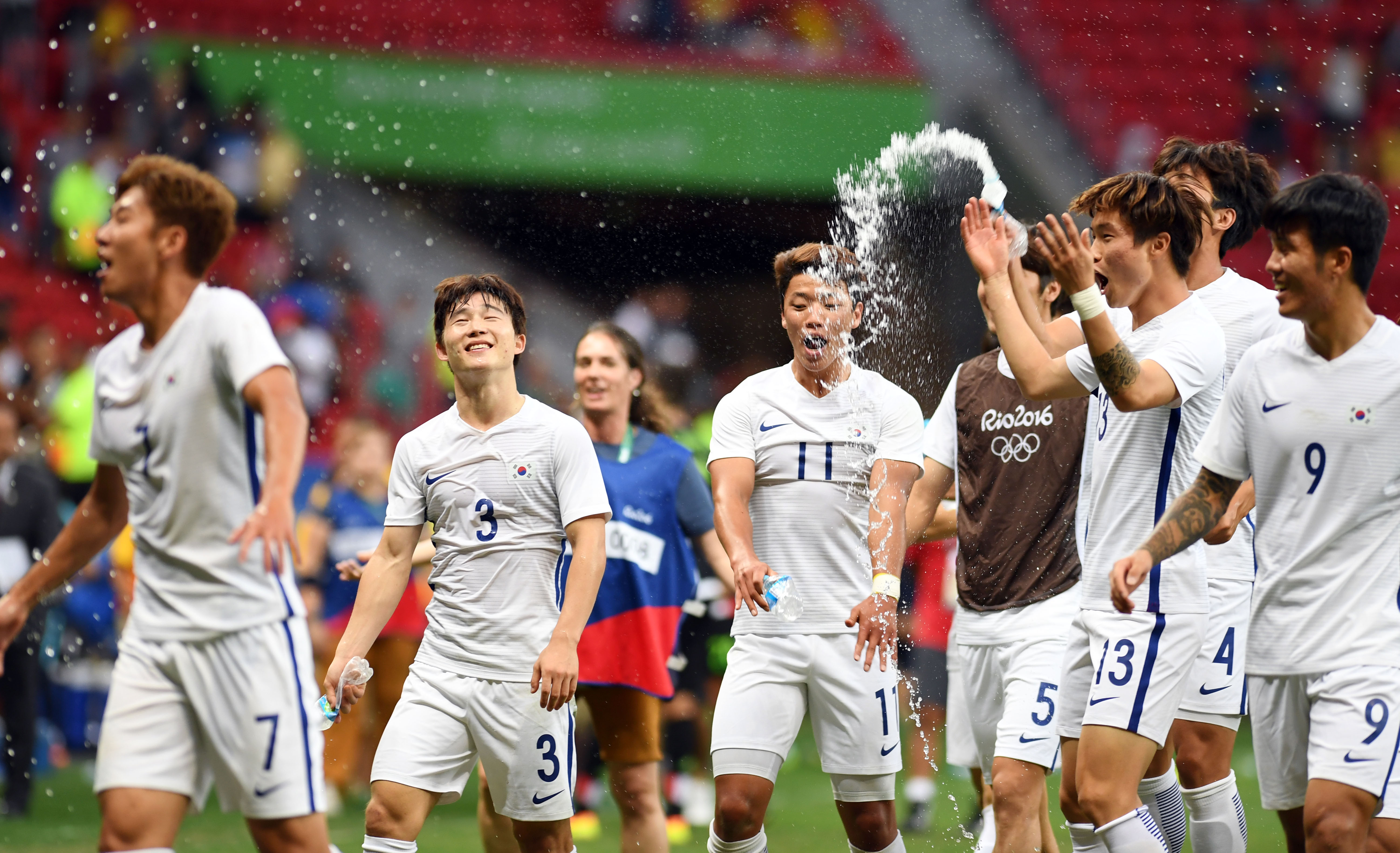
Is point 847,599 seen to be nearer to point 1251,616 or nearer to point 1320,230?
point 1251,616

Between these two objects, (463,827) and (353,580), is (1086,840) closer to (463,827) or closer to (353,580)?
(463,827)

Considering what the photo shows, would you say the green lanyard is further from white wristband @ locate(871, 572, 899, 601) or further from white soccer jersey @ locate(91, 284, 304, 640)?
white soccer jersey @ locate(91, 284, 304, 640)

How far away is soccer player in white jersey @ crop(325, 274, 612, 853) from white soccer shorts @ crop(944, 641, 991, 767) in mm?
1856

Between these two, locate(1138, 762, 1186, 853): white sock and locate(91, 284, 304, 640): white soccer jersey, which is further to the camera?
locate(1138, 762, 1186, 853): white sock

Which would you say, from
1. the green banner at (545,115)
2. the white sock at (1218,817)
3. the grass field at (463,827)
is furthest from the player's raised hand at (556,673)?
the green banner at (545,115)

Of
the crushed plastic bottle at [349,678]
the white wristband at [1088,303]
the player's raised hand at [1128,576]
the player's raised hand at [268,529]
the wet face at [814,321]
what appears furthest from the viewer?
the wet face at [814,321]

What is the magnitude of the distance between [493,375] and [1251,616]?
2687 millimetres

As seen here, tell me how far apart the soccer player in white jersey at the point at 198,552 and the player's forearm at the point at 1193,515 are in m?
2.50

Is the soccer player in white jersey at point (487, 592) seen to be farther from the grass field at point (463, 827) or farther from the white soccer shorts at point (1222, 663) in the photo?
the grass field at point (463, 827)

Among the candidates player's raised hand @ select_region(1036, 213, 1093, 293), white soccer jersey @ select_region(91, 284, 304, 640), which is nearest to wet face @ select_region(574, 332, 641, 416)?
player's raised hand @ select_region(1036, 213, 1093, 293)

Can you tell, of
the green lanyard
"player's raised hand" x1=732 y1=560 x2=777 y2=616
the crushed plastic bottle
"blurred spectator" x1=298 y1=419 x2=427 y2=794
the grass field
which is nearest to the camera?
the crushed plastic bottle

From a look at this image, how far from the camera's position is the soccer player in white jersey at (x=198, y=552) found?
12.9ft

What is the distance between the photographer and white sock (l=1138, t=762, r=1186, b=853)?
5.57 m

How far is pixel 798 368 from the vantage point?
19.6ft
